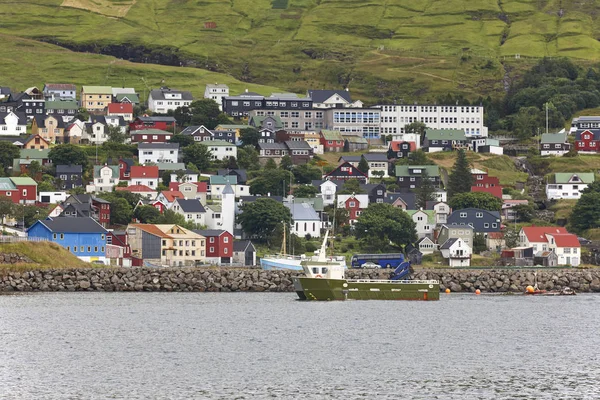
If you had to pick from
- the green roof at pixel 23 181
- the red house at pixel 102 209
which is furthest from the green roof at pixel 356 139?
the red house at pixel 102 209

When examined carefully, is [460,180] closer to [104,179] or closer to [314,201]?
[314,201]

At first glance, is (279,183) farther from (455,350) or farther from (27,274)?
(455,350)

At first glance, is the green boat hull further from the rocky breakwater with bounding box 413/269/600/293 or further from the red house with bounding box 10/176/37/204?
the red house with bounding box 10/176/37/204

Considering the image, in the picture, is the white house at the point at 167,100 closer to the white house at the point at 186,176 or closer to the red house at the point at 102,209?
the white house at the point at 186,176

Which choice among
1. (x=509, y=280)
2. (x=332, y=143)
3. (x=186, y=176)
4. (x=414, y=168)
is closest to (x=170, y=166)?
(x=186, y=176)

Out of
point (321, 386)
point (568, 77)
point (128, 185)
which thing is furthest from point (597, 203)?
point (321, 386)

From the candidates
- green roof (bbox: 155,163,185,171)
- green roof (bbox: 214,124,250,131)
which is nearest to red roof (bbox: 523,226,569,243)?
green roof (bbox: 155,163,185,171)
